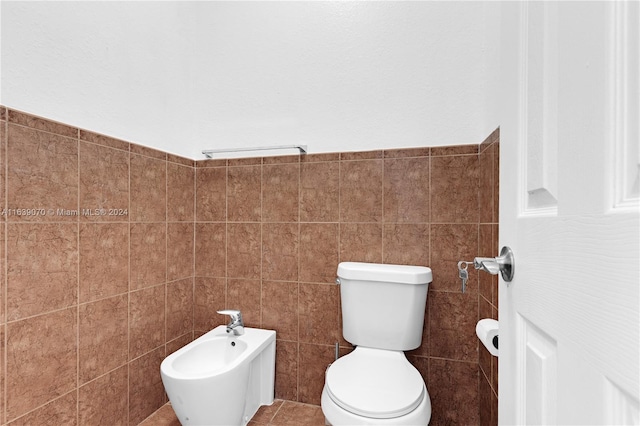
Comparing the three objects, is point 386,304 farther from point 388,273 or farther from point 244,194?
point 244,194

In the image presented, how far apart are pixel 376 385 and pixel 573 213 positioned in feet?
3.45

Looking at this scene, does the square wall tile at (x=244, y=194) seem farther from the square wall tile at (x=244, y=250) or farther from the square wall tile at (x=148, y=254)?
the square wall tile at (x=148, y=254)

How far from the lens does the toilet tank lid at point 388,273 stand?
1445 mm

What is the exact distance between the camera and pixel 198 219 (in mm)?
1918

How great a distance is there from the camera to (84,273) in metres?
1.29

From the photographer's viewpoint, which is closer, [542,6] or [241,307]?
[542,6]

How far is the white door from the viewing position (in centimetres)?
28

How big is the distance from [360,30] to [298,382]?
6.29ft

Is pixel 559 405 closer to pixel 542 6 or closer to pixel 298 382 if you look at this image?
pixel 542 6

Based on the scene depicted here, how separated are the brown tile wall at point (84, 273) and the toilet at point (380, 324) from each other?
925 millimetres

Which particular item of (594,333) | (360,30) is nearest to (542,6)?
(594,333)

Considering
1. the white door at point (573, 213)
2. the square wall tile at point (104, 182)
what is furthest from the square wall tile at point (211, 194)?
the white door at point (573, 213)

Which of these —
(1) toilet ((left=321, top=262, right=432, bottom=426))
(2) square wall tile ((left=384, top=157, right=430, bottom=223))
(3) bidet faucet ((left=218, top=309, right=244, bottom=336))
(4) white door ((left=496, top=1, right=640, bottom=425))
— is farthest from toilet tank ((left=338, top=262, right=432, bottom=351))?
(4) white door ((left=496, top=1, right=640, bottom=425))

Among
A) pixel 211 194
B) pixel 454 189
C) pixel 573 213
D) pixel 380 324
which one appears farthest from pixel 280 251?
pixel 573 213
